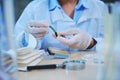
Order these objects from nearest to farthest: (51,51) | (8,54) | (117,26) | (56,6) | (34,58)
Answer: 1. (117,26)
2. (8,54)
3. (34,58)
4. (51,51)
5. (56,6)

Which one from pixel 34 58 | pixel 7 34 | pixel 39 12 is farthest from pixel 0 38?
pixel 39 12

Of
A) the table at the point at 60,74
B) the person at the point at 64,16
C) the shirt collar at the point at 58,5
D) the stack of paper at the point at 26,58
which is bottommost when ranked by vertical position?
the table at the point at 60,74

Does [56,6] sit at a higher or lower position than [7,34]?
higher

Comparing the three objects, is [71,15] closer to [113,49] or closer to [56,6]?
[56,6]

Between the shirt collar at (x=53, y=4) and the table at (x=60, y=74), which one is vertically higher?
the shirt collar at (x=53, y=4)

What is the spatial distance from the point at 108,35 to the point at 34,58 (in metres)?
0.47

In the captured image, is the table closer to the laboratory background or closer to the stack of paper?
the stack of paper

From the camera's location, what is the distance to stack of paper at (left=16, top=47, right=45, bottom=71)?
910 mm

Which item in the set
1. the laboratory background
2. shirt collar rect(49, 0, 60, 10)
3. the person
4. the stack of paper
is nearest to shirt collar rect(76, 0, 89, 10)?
the person

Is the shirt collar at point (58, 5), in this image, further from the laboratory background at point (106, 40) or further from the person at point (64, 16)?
the laboratory background at point (106, 40)

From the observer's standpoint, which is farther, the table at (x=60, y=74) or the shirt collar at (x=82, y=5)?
the shirt collar at (x=82, y=5)

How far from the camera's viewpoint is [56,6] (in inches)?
61.7

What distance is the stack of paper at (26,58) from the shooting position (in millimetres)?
910

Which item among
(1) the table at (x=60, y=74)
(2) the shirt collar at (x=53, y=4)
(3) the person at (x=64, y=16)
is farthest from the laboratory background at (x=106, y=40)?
(2) the shirt collar at (x=53, y=4)
